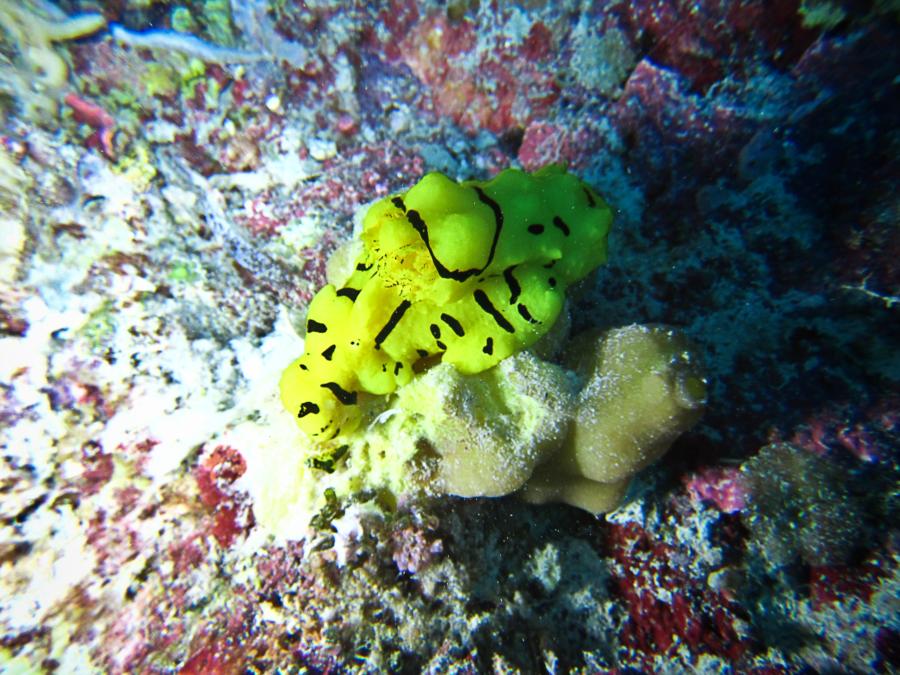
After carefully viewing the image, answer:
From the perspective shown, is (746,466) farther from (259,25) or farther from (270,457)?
(259,25)

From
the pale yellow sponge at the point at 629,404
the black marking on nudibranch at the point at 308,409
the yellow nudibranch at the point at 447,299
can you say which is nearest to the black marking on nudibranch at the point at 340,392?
the yellow nudibranch at the point at 447,299

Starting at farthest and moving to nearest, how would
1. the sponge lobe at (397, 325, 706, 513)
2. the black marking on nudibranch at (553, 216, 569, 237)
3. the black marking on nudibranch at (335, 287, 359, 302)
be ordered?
1. the black marking on nudibranch at (335, 287, 359, 302)
2. the black marking on nudibranch at (553, 216, 569, 237)
3. the sponge lobe at (397, 325, 706, 513)

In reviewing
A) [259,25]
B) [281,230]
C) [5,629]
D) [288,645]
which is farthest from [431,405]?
[259,25]

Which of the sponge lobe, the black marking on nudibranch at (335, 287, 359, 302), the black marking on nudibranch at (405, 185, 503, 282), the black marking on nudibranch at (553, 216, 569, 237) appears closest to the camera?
the black marking on nudibranch at (405, 185, 503, 282)

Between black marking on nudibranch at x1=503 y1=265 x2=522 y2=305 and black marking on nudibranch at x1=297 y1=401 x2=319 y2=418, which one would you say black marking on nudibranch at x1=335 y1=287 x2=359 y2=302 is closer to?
black marking on nudibranch at x1=297 y1=401 x2=319 y2=418

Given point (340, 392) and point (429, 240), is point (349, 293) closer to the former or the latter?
point (340, 392)

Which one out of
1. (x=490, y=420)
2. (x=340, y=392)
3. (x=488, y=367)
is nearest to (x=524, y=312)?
(x=488, y=367)

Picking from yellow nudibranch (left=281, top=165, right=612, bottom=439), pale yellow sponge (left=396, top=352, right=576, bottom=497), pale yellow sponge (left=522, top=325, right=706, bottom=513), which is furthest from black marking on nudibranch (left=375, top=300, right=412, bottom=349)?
pale yellow sponge (left=522, top=325, right=706, bottom=513)
